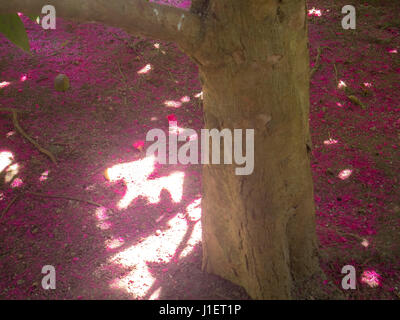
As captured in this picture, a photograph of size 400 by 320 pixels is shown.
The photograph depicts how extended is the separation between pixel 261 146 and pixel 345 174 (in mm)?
2519

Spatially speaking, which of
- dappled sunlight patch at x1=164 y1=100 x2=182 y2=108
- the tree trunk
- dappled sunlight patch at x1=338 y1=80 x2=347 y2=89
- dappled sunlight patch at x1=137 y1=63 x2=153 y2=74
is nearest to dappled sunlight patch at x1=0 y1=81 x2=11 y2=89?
dappled sunlight patch at x1=137 y1=63 x2=153 y2=74

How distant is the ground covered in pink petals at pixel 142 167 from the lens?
322 cm

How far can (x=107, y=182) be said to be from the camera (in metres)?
4.39

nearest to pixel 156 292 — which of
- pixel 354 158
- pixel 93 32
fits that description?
pixel 354 158

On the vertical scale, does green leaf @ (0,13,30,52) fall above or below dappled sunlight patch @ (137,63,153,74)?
above

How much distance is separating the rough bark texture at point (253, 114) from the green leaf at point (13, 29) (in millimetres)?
185

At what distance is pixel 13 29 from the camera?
1.67 meters

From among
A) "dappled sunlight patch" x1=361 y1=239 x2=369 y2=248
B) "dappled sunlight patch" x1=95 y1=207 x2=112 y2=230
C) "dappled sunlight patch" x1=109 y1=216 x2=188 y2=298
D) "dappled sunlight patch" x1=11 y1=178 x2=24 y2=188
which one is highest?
"dappled sunlight patch" x1=11 y1=178 x2=24 y2=188

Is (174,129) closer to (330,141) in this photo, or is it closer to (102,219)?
(102,219)

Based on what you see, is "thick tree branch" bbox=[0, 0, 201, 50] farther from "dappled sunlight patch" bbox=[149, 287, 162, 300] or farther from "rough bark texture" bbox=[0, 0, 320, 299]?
"dappled sunlight patch" bbox=[149, 287, 162, 300]

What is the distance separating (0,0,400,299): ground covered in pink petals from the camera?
322 cm

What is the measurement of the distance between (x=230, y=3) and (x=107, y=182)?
2914mm

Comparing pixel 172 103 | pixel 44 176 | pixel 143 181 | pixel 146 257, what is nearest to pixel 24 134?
pixel 44 176

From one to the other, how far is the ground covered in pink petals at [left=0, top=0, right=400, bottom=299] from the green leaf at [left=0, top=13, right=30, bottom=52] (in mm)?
2029
